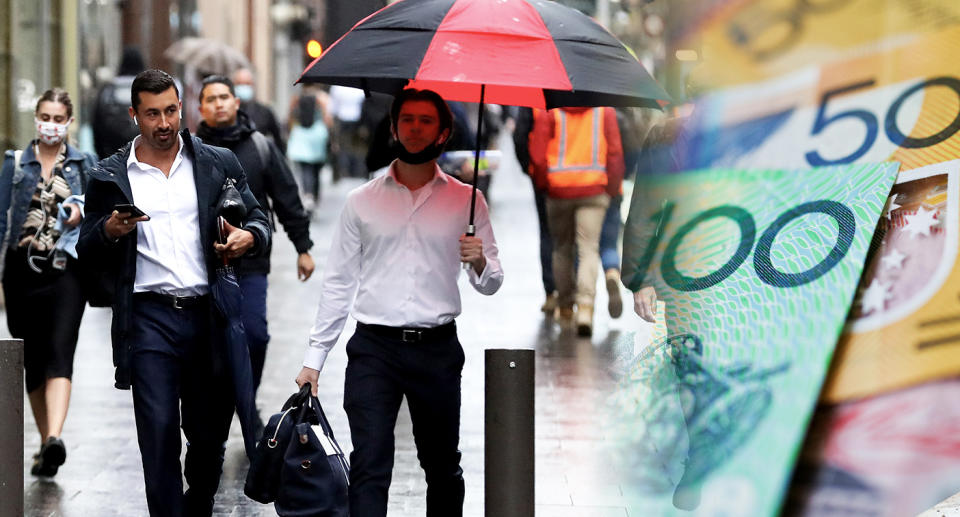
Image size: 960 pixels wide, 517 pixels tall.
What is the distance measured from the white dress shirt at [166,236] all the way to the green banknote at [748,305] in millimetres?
1592

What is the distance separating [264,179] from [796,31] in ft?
10.4

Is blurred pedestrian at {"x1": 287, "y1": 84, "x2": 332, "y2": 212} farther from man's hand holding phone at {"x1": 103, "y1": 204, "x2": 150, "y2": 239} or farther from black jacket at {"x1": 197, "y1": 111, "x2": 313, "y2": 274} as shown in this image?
man's hand holding phone at {"x1": 103, "y1": 204, "x2": 150, "y2": 239}

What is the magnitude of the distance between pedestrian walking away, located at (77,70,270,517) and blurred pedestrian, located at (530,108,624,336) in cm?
554

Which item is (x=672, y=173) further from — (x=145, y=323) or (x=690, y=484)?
(x=145, y=323)

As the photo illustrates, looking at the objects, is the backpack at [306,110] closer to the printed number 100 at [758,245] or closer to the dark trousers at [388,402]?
the printed number 100 at [758,245]

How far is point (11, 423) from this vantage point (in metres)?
4.96

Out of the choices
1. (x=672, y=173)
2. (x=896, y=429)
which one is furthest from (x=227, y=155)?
(x=896, y=429)

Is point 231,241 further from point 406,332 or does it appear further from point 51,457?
point 51,457

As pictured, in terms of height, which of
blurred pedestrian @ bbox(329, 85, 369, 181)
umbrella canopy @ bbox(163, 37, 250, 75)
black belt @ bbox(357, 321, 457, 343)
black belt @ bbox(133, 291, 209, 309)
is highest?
black belt @ bbox(133, 291, 209, 309)

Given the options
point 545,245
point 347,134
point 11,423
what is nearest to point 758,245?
point 11,423

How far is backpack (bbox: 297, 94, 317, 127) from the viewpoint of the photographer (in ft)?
70.6

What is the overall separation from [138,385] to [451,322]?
104 centimetres

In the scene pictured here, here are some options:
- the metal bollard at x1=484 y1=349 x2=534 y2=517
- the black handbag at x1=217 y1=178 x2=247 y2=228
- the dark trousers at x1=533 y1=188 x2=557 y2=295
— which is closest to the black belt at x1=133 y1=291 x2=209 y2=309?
the black handbag at x1=217 y1=178 x2=247 y2=228

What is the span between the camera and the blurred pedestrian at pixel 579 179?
427 inches
